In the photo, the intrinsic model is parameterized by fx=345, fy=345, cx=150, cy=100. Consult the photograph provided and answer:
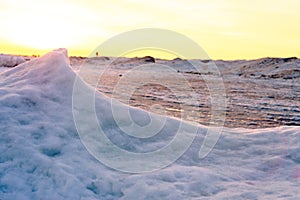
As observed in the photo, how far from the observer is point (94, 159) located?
5113 millimetres

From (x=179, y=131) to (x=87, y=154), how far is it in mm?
1936

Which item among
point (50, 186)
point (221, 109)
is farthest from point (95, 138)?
point (221, 109)

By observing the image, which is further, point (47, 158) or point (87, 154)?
point (87, 154)

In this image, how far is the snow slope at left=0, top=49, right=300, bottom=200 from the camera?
451 centimetres

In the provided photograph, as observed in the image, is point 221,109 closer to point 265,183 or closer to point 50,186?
point 265,183

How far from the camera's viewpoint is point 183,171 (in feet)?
16.9

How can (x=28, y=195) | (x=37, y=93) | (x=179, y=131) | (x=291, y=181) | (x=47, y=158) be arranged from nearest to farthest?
(x=28, y=195) < (x=47, y=158) < (x=291, y=181) < (x=37, y=93) < (x=179, y=131)

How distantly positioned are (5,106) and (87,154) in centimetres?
162

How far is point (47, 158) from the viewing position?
481cm

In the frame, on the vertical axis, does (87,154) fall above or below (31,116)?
below

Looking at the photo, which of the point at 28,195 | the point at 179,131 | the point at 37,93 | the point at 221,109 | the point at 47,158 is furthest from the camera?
the point at 221,109

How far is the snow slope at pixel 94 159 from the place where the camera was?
4508mm

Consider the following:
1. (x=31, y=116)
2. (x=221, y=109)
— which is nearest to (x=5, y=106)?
(x=31, y=116)

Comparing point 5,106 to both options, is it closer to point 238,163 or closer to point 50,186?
point 50,186
